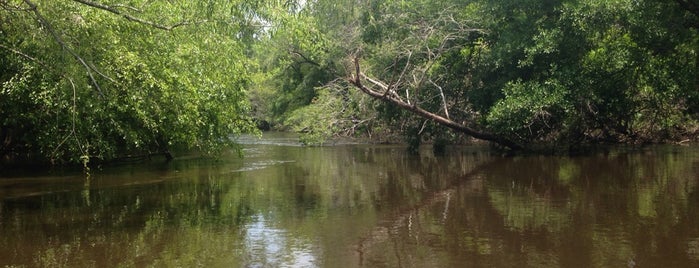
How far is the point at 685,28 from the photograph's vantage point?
17.2m

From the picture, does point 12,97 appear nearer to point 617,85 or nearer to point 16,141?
point 16,141

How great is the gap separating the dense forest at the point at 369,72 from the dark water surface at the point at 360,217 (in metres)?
1.45

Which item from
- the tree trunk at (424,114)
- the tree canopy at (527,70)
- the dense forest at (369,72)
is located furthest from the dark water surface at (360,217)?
the tree trunk at (424,114)

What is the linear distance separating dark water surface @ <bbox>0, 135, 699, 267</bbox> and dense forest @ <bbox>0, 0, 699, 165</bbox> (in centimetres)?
145

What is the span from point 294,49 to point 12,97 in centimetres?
2973

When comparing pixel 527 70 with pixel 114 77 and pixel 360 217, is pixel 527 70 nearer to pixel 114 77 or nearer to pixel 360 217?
pixel 360 217

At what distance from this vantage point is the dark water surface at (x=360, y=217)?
7781 millimetres

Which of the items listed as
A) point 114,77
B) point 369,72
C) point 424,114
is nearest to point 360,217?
point 114,77

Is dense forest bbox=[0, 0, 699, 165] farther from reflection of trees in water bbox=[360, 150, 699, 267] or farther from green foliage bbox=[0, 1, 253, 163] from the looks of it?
reflection of trees in water bbox=[360, 150, 699, 267]

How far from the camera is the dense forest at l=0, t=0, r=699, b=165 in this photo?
1209 cm

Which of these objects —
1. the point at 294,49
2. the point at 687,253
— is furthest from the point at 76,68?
the point at 294,49

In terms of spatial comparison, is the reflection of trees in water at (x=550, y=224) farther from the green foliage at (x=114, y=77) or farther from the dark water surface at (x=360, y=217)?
the green foliage at (x=114, y=77)

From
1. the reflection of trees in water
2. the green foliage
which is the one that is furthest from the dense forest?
the reflection of trees in water

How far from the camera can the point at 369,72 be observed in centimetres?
2617
